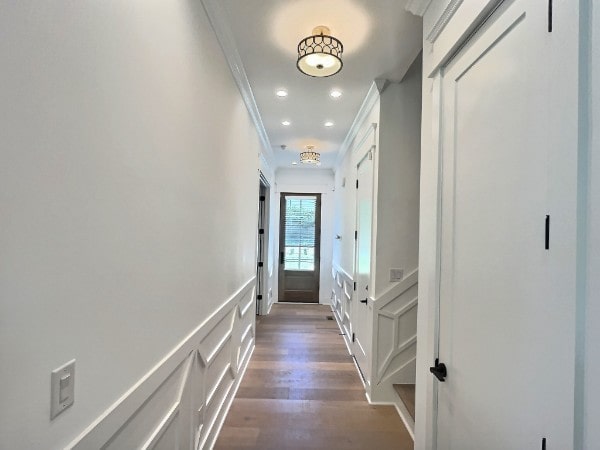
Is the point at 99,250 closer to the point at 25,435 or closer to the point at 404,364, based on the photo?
the point at 25,435

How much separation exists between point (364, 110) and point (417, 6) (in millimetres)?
1506

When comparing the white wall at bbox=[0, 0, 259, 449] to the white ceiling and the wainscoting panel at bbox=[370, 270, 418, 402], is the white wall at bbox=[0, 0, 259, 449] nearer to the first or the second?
the white ceiling

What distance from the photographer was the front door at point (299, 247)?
6.36 m

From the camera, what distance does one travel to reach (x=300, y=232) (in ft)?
20.9

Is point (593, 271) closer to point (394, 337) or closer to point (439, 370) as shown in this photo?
point (439, 370)

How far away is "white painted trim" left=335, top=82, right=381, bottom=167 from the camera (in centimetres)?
276

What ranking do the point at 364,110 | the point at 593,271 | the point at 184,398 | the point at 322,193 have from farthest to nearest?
1. the point at 322,193
2. the point at 364,110
3. the point at 184,398
4. the point at 593,271

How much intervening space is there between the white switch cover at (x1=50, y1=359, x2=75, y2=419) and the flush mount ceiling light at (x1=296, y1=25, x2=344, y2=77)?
1920mm

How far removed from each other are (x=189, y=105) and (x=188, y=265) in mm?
769

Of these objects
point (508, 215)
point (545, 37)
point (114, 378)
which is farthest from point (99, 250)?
point (545, 37)

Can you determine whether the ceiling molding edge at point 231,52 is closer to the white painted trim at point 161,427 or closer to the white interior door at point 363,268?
the white interior door at point 363,268

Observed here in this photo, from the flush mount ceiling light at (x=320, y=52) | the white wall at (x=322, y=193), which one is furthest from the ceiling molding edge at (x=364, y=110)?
the white wall at (x=322, y=193)

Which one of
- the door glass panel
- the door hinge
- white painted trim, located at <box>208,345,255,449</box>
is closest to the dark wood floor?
white painted trim, located at <box>208,345,255,449</box>

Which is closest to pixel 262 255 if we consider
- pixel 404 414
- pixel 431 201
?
pixel 404 414
